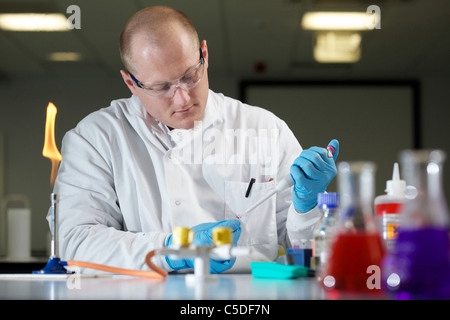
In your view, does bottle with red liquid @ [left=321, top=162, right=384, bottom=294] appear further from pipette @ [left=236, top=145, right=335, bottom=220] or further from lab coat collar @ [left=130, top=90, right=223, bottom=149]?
lab coat collar @ [left=130, top=90, right=223, bottom=149]

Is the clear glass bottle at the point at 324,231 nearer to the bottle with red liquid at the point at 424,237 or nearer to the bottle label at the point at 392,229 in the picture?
the bottle label at the point at 392,229

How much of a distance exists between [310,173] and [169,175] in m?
0.54

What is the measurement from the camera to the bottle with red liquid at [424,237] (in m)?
0.63

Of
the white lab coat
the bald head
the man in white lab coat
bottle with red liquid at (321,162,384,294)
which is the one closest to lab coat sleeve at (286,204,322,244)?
the man in white lab coat

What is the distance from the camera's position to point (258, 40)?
457 centimetres

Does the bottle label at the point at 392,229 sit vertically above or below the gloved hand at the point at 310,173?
below

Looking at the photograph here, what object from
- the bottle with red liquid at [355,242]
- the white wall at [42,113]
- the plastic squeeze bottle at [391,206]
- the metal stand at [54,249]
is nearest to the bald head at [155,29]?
the metal stand at [54,249]

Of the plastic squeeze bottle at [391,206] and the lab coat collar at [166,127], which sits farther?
the lab coat collar at [166,127]

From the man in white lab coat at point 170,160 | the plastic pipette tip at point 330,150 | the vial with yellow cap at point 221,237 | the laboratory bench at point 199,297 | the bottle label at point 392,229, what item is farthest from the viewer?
the man in white lab coat at point 170,160

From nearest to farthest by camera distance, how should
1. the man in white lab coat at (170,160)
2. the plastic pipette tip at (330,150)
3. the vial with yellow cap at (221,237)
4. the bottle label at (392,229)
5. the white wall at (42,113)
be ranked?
the vial with yellow cap at (221,237)
the bottle label at (392,229)
the plastic pipette tip at (330,150)
the man in white lab coat at (170,160)
the white wall at (42,113)

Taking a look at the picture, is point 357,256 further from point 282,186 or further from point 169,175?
point 169,175

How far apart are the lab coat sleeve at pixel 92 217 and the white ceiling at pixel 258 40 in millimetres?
2291

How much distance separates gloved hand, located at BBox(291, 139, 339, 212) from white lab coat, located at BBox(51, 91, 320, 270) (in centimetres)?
22

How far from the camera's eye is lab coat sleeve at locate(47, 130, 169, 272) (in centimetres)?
145
